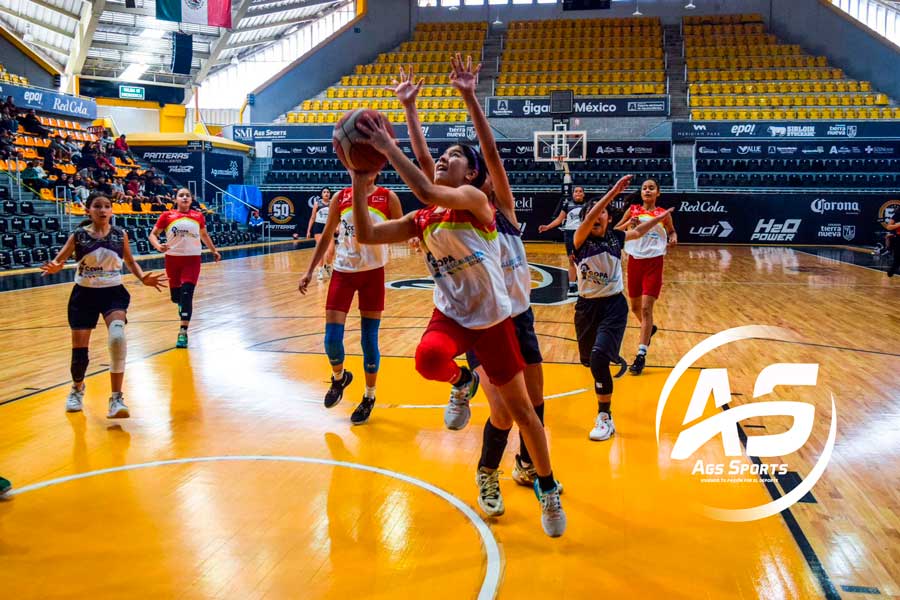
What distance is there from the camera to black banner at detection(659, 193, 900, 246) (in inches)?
942

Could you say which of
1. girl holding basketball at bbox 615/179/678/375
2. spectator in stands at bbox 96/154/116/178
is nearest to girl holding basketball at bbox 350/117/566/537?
girl holding basketball at bbox 615/179/678/375

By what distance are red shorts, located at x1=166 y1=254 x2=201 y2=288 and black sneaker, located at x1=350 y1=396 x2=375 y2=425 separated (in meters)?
3.68

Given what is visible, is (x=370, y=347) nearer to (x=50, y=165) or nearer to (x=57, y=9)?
(x=50, y=165)

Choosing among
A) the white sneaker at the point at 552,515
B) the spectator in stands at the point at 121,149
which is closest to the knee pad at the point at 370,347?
the white sneaker at the point at 552,515

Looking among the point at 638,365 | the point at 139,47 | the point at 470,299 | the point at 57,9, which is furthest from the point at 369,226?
the point at 139,47

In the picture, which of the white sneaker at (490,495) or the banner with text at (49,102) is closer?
the white sneaker at (490,495)

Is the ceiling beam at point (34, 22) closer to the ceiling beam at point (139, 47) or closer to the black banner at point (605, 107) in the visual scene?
the ceiling beam at point (139, 47)

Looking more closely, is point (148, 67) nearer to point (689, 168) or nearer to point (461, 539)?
point (689, 168)

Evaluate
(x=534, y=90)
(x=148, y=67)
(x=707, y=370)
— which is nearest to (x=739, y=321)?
(x=707, y=370)

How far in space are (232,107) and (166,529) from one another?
4521 centimetres

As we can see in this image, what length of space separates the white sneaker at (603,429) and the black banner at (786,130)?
2293cm

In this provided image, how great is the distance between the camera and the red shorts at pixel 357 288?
5559 mm

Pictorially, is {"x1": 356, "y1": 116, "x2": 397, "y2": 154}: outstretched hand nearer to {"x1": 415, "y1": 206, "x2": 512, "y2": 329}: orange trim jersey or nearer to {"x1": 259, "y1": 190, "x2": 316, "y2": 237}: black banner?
{"x1": 415, "y1": 206, "x2": 512, "y2": 329}: orange trim jersey

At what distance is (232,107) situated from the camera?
45.5 meters
